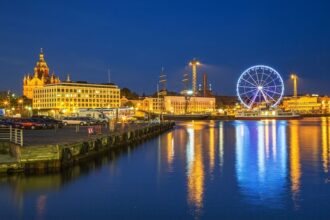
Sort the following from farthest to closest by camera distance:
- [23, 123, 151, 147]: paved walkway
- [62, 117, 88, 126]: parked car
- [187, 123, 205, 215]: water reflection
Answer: [62, 117, 88, 126]: parked car → [23, 123, 151, 147]: paved walkway → [187, 123, 205, 215]: water reflection

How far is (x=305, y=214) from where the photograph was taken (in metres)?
19.3

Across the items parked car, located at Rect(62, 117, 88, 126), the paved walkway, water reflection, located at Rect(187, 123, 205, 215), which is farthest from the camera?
parked car, located at Rect(62, 117, 88, 126)

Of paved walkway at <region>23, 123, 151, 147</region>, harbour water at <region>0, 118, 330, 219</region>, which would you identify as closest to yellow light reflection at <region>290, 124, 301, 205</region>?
harbour water at <region>0, 118, 330, 219</region>

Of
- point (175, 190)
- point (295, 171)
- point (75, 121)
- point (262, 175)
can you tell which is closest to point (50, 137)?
point (175, 190)

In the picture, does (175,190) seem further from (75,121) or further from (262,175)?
(75,121)

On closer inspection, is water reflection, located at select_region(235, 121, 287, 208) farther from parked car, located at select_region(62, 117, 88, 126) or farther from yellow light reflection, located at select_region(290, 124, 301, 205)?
parked car, located at select_region(62, 117, 88, 126)

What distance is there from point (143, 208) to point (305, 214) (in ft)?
22.7

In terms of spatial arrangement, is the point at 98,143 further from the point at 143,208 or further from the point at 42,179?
the point at 143,208

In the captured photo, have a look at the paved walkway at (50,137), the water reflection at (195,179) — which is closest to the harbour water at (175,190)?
the water reflection at (195,179)

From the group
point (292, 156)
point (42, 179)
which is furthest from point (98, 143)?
point (292, 156)

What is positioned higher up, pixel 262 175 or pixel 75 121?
pixel 75 121

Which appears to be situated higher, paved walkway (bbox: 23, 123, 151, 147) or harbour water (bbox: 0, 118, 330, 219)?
paved walkway (bbox: 23, 123, 151, 147)

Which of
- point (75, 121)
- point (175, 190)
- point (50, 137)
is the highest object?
point (75, 121)

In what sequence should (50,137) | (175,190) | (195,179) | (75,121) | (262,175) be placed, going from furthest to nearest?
1. (75,121)
2. (50,137)
3. (262,175)
4. (195,179)
5. (175,190)
